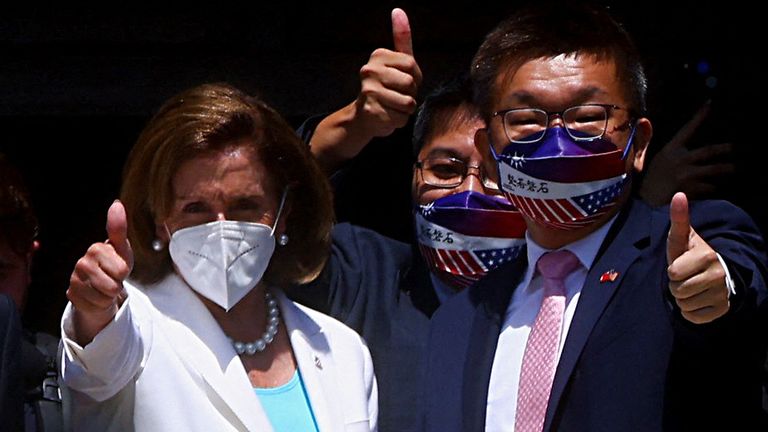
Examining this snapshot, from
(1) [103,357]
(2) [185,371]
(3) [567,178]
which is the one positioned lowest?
(2) [185,371]

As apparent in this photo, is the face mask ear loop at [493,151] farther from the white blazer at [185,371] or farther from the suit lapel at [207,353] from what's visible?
the suit lapel at [207,353]

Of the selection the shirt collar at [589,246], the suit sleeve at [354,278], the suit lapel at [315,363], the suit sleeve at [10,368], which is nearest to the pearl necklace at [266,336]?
the suit lapel at [315,363]

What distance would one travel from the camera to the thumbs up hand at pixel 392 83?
3893 millimetres

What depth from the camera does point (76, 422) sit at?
3430mm

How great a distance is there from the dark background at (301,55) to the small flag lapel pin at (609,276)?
1339 millimetres

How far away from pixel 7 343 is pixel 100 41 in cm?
197

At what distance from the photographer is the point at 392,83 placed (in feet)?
12.8

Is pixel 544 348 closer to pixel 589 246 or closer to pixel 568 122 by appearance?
pixel 589 246

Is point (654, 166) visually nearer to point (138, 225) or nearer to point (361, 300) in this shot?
point (361, 300)

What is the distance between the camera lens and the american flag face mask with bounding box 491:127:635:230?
3.38 metres

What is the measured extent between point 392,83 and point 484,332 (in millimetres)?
704

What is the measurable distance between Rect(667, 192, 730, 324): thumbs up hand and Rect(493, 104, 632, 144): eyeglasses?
1.59ft

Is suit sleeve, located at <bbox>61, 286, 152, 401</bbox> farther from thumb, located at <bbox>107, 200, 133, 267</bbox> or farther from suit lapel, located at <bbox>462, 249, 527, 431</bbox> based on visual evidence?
suit lapel, located at <bbox>462, 249, 527, 431</bbox>

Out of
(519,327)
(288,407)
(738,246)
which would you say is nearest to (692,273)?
(738,246)
